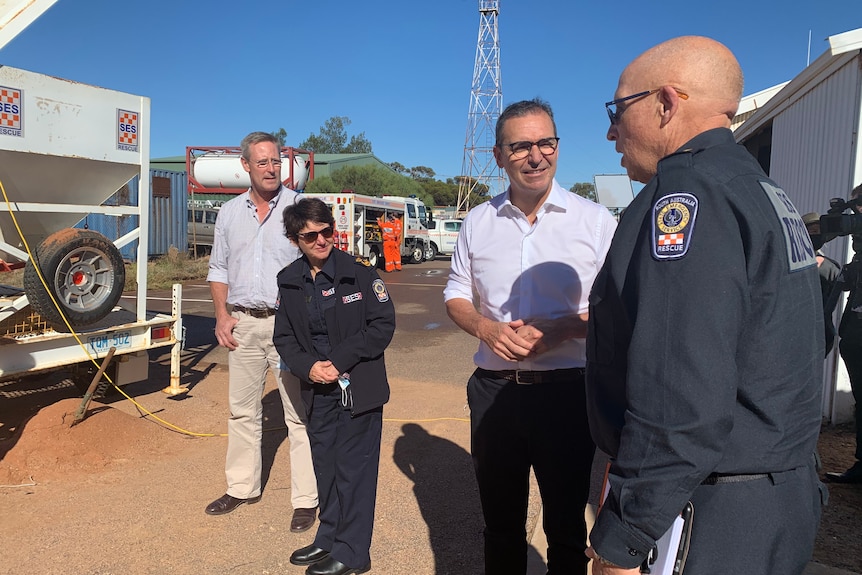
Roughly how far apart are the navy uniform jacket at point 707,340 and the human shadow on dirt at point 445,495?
215 centimetres

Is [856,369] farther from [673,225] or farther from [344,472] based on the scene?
[673,225]

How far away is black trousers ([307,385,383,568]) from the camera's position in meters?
2.98

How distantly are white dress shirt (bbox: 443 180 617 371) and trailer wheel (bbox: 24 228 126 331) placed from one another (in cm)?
358

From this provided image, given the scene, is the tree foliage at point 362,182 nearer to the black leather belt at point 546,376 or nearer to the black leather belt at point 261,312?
the black leather belt at point 261,312

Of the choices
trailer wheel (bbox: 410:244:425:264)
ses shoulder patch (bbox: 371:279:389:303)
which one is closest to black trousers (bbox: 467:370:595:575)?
ses shoulder patch (bbox: 371:279:389:303)

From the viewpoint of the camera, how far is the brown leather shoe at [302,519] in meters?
3.49

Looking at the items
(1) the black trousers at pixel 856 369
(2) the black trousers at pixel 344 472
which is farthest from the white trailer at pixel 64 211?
(1) the black trousers at pixel 856 369

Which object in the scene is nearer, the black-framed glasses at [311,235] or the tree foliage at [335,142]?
the black-framed glasses at [311,235]

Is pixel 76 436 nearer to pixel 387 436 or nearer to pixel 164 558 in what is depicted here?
pixel 164 558

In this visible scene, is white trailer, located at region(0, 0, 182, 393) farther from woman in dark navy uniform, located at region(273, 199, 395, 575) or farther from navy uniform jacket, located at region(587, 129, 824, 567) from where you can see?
navy uniform jacket, located at region(587, 129, 824, 567)

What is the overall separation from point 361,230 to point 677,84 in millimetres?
19653

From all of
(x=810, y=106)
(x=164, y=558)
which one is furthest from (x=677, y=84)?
(x=810, y=106)

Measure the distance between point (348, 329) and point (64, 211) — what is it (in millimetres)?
3158

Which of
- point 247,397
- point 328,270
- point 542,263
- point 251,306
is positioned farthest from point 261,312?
point 542,263
